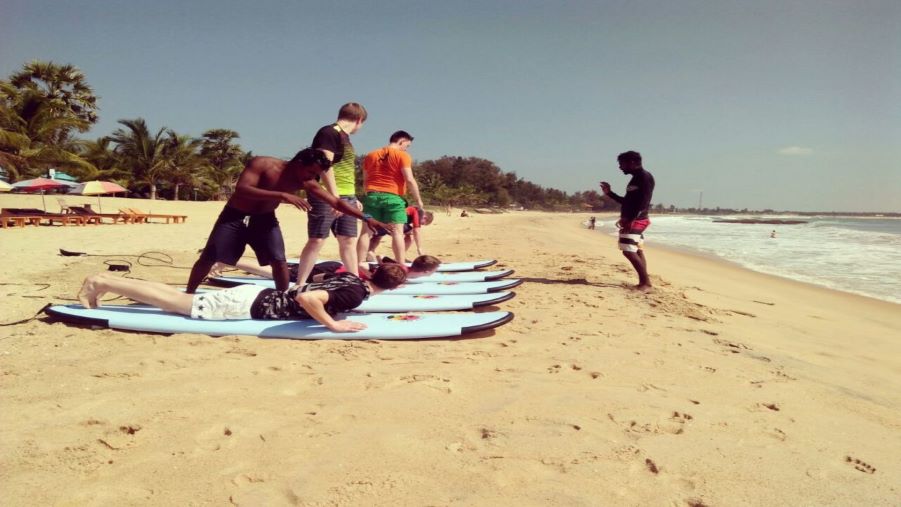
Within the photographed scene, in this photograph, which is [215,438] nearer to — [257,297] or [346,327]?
[346,327]

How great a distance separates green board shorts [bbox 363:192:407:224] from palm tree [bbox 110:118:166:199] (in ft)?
94.6

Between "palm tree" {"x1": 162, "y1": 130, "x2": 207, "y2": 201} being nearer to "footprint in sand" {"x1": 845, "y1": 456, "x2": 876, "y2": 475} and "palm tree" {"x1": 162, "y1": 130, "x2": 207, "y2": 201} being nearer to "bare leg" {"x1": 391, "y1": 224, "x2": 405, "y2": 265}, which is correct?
"bare leg" {"x1": 391, "y1": 224, "x2": 405, "y2": 265}

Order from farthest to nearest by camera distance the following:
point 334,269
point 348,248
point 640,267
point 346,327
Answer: point 640,267 < point 334,269 < point 348,248 < point 346,327

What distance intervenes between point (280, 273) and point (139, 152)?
30753mm

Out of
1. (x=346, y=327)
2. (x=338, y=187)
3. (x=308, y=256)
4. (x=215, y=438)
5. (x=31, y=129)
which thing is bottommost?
(x=215, y=438)

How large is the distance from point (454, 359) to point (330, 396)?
94 cm

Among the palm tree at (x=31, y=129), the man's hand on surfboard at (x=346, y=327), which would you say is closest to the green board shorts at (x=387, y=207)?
the man's hand on surfboard at (x=346, y=327)

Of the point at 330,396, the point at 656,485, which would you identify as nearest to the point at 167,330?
the point at 330,396

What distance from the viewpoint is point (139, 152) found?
95.7 feet

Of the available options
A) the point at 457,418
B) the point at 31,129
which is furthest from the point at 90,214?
the point at 457,418

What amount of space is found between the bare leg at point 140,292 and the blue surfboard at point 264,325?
0.25ft

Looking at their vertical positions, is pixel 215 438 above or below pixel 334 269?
below

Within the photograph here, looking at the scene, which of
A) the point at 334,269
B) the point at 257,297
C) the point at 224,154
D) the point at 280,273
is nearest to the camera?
the point at 257,297

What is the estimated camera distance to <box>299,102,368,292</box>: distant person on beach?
4.42 metres
